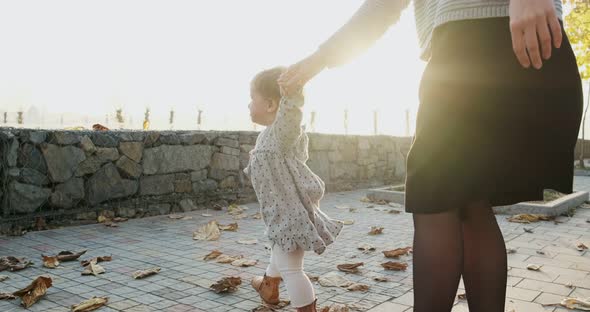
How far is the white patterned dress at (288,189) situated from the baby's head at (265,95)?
0.08m

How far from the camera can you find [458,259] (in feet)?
4.15

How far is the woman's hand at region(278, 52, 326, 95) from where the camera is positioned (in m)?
1.41

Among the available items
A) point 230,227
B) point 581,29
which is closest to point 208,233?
point 230,227

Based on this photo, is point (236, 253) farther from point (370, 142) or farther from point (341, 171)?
point (370, 142)

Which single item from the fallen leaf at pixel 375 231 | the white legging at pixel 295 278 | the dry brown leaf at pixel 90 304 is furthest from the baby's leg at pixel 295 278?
the fallen leaf at pixel 375 231

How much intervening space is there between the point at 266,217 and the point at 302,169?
0.28m

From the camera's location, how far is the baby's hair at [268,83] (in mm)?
2152

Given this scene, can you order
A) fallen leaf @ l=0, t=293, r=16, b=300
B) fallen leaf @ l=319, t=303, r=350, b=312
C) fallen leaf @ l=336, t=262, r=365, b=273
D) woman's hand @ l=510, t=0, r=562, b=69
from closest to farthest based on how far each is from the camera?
1. woman's hand @ l=510, t=0, r=562, b=69
2. fallen leaf @ l=319, t=303, r=350, b=312
3. fallen leaf @ l=0, t=293, r=16, b=300
4. fallen leaf @ l=336, t=262, r=365, b=273

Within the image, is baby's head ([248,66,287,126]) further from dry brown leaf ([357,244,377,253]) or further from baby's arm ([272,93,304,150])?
dry brown leaf ([357,244,377,253])

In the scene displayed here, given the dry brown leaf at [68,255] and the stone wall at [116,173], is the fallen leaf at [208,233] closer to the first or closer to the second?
the dry brown leaf at [68,255]

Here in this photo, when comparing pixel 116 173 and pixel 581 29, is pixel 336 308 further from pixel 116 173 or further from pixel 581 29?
pixel 581 29

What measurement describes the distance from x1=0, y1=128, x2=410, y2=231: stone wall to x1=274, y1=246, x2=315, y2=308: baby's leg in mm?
3051

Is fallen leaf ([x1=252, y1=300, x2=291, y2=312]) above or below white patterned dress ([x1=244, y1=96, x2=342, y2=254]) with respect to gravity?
below

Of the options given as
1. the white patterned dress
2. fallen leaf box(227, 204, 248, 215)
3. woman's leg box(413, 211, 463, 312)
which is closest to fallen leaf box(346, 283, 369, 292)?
the white patterned dress
